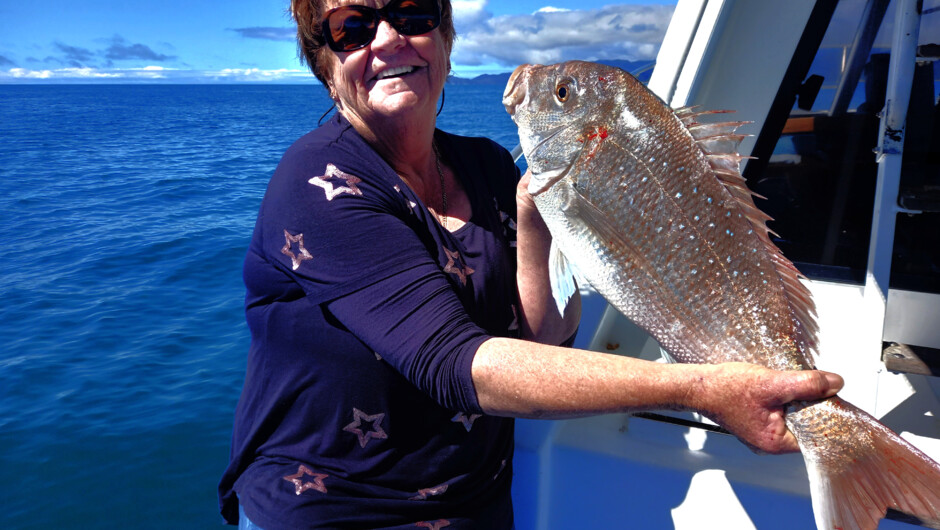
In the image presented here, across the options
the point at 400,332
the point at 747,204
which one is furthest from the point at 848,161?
the point at 400,332

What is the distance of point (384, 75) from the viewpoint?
1.48m

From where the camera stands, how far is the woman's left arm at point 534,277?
1.58 meters

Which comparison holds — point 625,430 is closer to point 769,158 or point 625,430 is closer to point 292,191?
point 292,191

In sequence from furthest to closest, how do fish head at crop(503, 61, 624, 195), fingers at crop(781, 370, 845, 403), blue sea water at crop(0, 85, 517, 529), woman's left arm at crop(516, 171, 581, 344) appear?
blue sea water at crop(0, 85, 517, 529) → woman's left arm at crop(516, 171, 581, 344) → fish head at crop(503, 61, 624, 195) → fingers at crop(781, 370, 845, 403)

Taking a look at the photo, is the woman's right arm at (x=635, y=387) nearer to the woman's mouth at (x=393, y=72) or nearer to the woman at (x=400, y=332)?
the woman at (x=400, y=332)

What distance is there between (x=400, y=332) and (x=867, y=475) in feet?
3.07

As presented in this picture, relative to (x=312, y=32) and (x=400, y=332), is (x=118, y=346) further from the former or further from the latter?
(x=400, y=332)

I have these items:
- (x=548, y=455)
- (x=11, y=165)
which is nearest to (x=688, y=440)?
(x=548, y=455)

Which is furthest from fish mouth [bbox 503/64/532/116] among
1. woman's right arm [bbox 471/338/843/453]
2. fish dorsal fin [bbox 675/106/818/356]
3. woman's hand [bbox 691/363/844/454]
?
woman's hand [bbox 691/363/844/454]

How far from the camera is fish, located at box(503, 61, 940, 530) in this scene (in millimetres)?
1308

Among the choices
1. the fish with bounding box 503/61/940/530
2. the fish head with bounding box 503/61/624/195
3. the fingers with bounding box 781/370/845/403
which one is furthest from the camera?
the fish head with bounding box 503/61/624/195

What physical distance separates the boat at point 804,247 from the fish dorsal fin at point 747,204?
0.41 metres

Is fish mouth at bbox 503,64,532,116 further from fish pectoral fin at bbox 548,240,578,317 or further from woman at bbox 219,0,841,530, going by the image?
fish pectoral fin at bbox 548,240,578,317

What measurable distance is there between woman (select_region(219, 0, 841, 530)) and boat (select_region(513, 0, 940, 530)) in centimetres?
46
